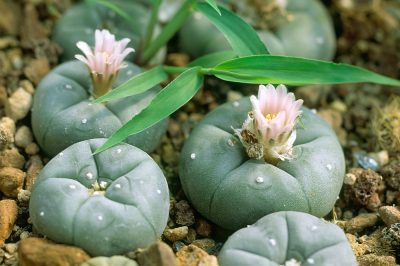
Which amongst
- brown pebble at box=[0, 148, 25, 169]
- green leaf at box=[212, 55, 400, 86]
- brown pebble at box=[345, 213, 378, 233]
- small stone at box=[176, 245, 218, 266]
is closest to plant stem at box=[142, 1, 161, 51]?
green leaf at box=[212, 55, 400, 86]

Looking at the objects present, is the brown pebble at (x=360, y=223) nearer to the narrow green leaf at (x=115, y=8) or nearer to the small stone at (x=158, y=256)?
the small stone at (x=158, y=256)

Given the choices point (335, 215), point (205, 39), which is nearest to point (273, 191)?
point (335, 215)

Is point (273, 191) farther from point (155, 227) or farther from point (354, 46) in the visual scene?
point (354, 46)

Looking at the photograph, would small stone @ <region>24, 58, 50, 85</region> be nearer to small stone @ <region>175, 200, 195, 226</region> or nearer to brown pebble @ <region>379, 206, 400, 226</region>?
small stone @ <region>175, 200, 195, 226</region>

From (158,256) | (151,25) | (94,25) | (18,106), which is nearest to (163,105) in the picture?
(158,256)

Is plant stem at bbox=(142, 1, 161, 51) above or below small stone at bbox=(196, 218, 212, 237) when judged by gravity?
above

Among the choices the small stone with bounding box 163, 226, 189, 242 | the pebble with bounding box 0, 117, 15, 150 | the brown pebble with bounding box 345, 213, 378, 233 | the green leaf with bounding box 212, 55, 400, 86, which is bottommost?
the brown pebble with bounding box 345, 213, 378, 233

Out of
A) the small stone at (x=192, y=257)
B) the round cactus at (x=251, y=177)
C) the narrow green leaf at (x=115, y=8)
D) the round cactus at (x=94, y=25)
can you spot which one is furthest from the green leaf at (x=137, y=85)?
the small stone at (x=192, y=257)
